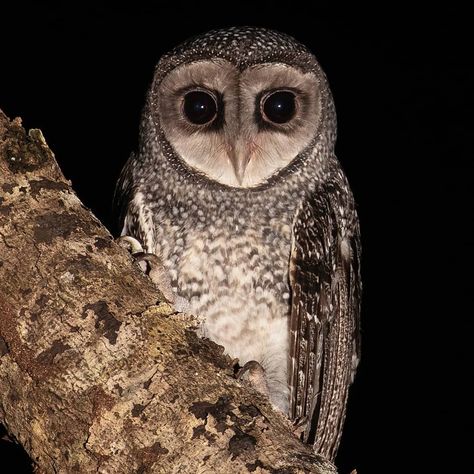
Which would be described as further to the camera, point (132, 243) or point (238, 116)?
point (238, 116)

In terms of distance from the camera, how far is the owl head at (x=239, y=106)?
2885mm

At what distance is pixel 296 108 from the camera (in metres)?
3.04

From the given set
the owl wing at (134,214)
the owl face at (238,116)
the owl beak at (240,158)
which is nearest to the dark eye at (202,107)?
the owl face at (238,116)

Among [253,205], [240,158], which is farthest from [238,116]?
[253,205]

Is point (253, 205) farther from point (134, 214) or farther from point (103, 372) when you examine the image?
point (103, 372)

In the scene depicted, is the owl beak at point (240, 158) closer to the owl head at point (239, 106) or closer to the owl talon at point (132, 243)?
the owl head at point (239, 106)

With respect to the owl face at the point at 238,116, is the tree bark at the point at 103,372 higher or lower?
lower

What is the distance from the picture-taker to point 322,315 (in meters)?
3.00

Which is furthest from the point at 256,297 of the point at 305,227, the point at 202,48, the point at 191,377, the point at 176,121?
the point at 191,377

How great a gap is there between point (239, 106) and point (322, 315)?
2.89 ft

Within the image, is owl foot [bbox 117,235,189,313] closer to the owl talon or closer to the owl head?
the owl talon

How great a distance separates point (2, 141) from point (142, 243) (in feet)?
3.55

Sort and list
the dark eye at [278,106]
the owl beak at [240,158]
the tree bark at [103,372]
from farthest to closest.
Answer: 1. the dark eye at [278,106]
2. the owl beak at [240,158]
3. the tree bark at [103,372]

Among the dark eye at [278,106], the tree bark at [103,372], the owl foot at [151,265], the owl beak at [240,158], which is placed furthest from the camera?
the dark eye at [278,106]
